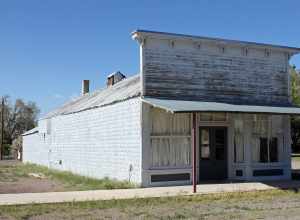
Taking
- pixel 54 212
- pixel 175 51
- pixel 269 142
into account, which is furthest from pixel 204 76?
pixel 54 212

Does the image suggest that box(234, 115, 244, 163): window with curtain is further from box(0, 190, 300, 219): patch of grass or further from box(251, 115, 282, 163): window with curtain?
box(0, 190, 300, 219): patch of grass

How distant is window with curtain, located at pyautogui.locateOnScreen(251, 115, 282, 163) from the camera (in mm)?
19344

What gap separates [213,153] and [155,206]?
6415mm

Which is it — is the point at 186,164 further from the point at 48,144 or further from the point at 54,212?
the point at 48,144

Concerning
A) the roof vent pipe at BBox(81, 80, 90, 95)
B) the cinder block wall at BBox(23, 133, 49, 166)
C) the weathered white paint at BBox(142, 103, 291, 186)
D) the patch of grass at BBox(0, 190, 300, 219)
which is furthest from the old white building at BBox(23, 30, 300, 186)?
the roof vent pipe at BBox(81, 80, 90, 95)

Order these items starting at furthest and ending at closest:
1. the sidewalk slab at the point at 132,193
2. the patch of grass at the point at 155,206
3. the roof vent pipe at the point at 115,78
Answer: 1. the roof vent pipe at the point at 115,78
2. the sidewalk slab at the point at 132,193
3. the patch of grass at the point at 155,206

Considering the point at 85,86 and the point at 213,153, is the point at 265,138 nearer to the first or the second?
the point at 213,153

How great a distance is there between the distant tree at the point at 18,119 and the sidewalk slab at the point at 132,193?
59919 mm

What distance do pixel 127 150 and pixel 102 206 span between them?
5554 millimetres

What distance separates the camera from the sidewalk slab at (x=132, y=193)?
44.5ft

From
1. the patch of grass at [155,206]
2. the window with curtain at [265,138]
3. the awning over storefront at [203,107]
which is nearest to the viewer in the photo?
the patch of grass at [155,206]

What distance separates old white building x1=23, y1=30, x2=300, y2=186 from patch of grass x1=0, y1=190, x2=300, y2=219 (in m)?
2.80

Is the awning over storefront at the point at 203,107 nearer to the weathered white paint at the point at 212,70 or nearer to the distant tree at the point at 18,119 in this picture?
the weathered white paint at the point at 212,70

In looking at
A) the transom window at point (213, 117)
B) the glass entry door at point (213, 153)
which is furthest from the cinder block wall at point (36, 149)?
the transom window at point (213, 117)
